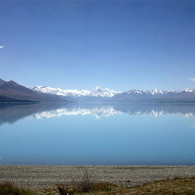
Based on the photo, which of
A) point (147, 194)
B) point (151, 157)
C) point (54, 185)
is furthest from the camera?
point (151, 157)

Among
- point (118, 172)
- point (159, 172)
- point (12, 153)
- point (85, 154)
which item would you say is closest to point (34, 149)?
point (12, 153)

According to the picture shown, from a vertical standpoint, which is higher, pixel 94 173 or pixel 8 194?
pixel 8 194

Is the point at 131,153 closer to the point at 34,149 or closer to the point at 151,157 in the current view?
the point at 151,157

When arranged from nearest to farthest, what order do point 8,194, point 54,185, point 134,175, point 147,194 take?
point 147,194
point 8,194
point 54,185
point 134,175

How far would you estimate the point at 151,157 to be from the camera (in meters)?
31.8

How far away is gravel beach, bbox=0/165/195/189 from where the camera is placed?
769 inches

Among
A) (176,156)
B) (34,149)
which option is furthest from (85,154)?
(176,156)

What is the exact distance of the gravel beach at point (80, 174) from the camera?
64.1 ft

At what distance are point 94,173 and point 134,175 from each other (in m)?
4.41

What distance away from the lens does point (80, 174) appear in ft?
72.5

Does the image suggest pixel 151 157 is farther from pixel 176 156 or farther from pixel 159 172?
pixel 159 172

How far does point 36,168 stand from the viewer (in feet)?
80.4

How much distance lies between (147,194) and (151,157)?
20911mm

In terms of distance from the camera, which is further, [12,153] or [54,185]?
[12,153]
